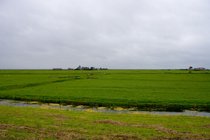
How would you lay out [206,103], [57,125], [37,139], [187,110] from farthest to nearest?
1. [206,103]
2. [187,110]
3. [57,125]
4. [37,139]

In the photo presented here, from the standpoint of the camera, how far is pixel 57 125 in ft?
52.1

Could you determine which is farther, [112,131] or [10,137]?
[112,131]

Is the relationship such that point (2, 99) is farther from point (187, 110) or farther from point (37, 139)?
point (37, 139)

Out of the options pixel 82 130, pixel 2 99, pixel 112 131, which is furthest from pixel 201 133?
pixel 2 99

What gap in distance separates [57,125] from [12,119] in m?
3.80

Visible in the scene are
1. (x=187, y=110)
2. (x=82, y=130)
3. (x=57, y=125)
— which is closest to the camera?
(x=82, y=130)

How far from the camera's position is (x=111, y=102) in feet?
111

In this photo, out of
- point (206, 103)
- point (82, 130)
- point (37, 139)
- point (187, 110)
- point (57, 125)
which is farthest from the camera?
point (206, 103)

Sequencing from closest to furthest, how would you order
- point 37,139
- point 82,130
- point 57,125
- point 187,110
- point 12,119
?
point 37,139, point 82,130, point 57,125, point 12,119, point 187,110

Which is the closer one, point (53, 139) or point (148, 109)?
point (53, 139)

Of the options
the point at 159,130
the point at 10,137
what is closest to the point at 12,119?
the point at 10,137

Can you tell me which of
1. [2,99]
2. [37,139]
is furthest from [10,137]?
[2,99]

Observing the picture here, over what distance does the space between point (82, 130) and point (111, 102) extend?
19.4 m

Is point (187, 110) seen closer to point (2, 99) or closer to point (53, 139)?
point (53, 139)
